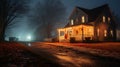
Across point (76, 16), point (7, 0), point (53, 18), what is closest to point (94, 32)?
point (76, 16)

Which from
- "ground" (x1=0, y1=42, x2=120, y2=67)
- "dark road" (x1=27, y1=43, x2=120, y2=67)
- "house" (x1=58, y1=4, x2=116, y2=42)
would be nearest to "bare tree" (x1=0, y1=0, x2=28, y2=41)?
"house" (x1=58, y1=4, x2=116, y2=42)

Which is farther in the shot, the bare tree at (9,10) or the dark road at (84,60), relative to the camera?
the bare tree at (9,10)

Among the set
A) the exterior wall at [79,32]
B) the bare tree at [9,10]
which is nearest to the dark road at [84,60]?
the exterior wall at [79,32]

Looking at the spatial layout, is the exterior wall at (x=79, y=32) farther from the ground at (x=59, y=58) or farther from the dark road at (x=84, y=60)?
the dark road at (x=84, y=60)

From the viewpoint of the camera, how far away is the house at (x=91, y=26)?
105 ft

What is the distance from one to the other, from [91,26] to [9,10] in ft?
60.8

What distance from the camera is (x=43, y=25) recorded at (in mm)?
56219

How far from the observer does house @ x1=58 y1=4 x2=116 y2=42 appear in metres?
32.0

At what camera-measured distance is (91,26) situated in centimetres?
3183

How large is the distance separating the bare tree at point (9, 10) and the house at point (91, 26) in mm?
11853

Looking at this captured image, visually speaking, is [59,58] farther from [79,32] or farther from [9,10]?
[9,10]

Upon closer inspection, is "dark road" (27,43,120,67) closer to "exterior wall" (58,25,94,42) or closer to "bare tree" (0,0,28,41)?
"exterior wall" (58,25,94,42)

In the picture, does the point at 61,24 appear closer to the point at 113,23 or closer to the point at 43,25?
the point at 43,25

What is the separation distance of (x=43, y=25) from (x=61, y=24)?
8.34 meters
